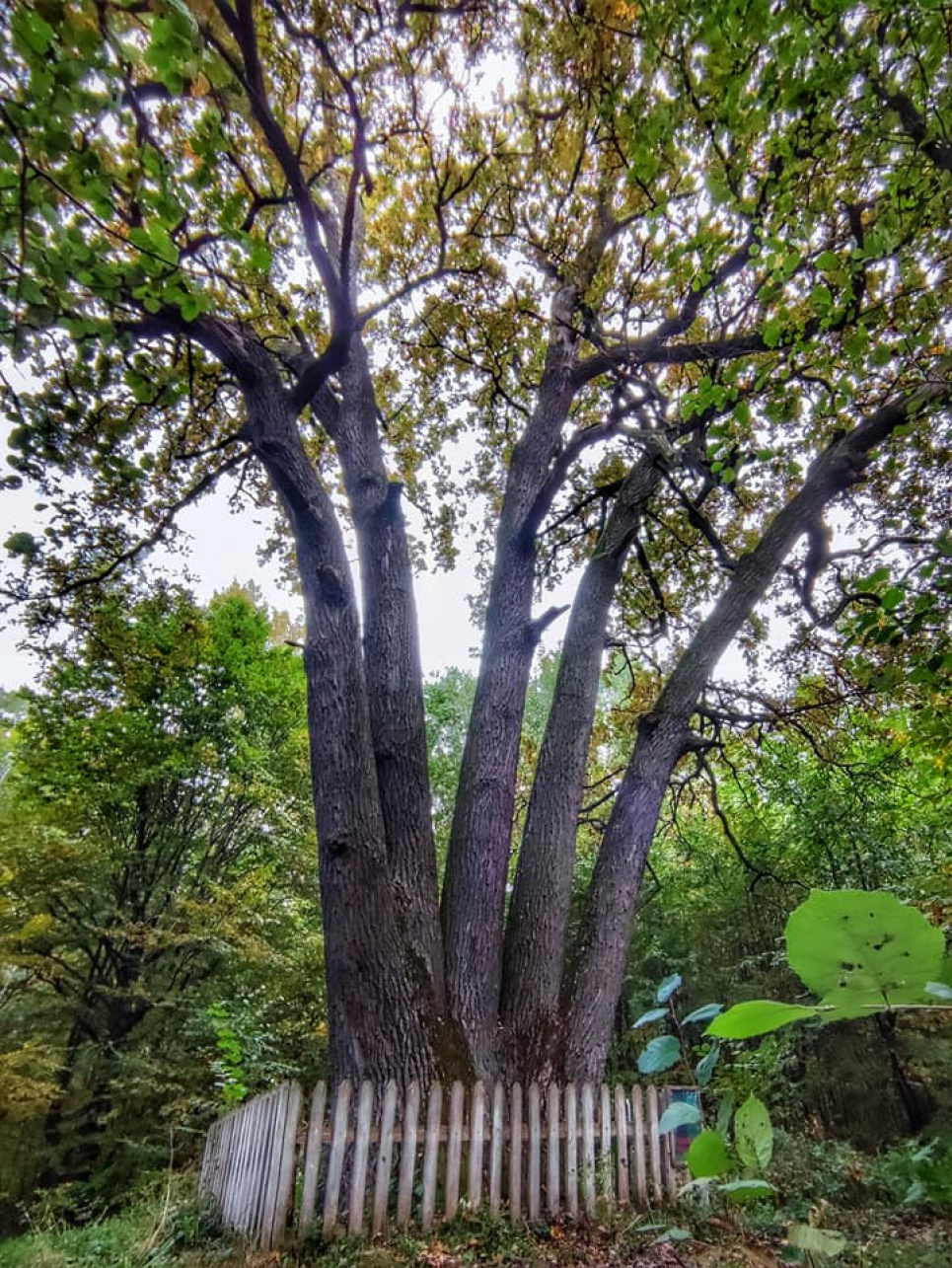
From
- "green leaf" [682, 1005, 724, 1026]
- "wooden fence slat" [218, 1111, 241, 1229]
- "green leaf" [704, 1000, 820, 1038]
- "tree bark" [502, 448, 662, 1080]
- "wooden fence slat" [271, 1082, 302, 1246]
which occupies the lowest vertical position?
"wooden fence slat" [218, 1111, 241, 1229]

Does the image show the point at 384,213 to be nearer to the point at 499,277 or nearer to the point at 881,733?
the point at 499,277

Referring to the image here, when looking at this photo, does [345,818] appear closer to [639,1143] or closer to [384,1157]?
[384,1157]

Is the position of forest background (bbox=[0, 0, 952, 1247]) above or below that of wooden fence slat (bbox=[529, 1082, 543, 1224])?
above

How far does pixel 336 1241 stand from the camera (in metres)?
2.93

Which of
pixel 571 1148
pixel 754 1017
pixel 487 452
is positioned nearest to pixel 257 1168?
pixel 571 1148

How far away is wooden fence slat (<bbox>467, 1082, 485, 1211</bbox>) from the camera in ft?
10.7

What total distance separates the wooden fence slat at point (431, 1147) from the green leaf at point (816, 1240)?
306 cm

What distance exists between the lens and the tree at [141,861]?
833cm

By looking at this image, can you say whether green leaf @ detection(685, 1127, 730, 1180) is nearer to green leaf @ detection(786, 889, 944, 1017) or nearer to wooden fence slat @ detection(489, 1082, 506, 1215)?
green leaf @ detection(786, 889, 944, 1017)

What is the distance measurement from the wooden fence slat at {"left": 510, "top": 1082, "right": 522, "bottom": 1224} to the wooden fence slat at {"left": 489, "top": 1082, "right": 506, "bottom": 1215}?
73 millimetres

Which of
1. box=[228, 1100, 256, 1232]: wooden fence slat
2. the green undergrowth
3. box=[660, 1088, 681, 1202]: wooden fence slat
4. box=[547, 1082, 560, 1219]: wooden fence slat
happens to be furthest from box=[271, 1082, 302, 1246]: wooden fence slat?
box=[660, 1088, 681, 1202]: wooden fence slat

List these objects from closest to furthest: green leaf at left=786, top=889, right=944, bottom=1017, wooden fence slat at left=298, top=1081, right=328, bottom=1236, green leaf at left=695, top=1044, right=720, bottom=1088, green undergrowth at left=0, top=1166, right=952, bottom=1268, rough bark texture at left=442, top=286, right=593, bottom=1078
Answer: green leaf at left=786, top=889, right=944, bottom=1017, green leaf at left=695, top=1044, right=720, bottom=1088, green undergrowth at left=0, top=1166, right=952, bottom=1268, wooden fence slat at left=298, top=1081, right=328, bottom=1236, rough bark texture at left=442, top=286, right=593, bottom=1078

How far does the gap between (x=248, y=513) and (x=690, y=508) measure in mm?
5204

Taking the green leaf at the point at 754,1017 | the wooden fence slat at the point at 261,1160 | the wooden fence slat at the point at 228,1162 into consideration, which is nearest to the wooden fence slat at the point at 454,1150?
the wooden fence slat at the point at 261,1160
